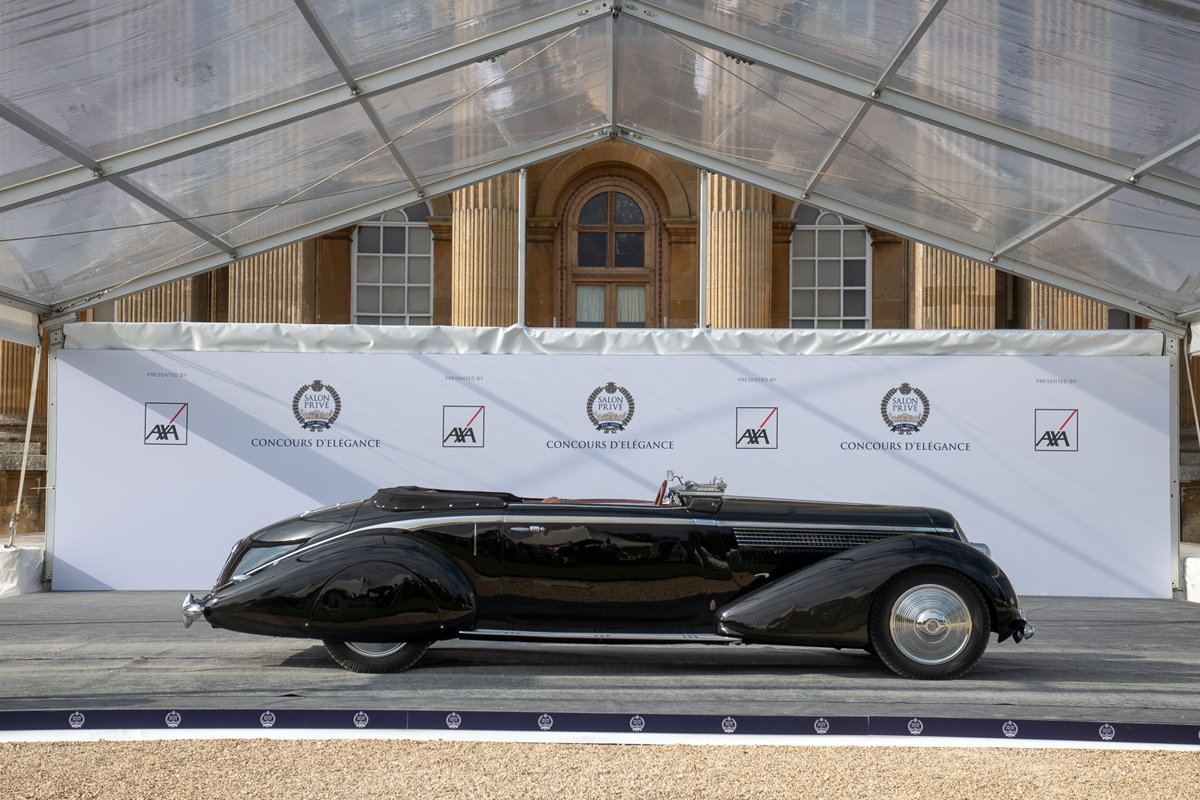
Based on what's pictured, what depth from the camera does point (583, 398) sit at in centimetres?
867

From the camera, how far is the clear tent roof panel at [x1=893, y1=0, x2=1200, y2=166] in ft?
17.3

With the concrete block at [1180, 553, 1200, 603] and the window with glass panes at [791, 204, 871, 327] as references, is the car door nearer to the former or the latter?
the concrete block at [1180, 553, 1200, 603]

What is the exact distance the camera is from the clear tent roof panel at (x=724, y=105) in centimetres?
736

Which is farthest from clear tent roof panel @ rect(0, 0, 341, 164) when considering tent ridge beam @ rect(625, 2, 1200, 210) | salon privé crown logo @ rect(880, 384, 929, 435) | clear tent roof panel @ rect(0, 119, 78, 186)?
salon privé crown logo @ rect(880, 384, 929, 435)

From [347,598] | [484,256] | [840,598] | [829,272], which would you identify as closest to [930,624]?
[840,598]

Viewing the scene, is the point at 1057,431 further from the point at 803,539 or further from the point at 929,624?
the point at 803,539

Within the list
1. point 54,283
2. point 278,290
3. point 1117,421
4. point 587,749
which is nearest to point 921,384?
point 1117,421

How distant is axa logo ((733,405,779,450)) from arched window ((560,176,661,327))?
331 inches

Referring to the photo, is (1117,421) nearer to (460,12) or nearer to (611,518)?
(611,518)

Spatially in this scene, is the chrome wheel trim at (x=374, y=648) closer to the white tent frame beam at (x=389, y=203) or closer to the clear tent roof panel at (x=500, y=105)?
the clear tent roof panel at (x=500, y=105)

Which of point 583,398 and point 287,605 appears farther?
point 583,398

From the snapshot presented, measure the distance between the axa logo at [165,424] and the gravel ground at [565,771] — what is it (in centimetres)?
517

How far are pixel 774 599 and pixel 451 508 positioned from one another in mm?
1853

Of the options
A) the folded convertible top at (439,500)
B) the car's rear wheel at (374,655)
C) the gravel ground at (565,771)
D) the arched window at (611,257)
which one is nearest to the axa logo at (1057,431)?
the gravel ground at (565,771)
